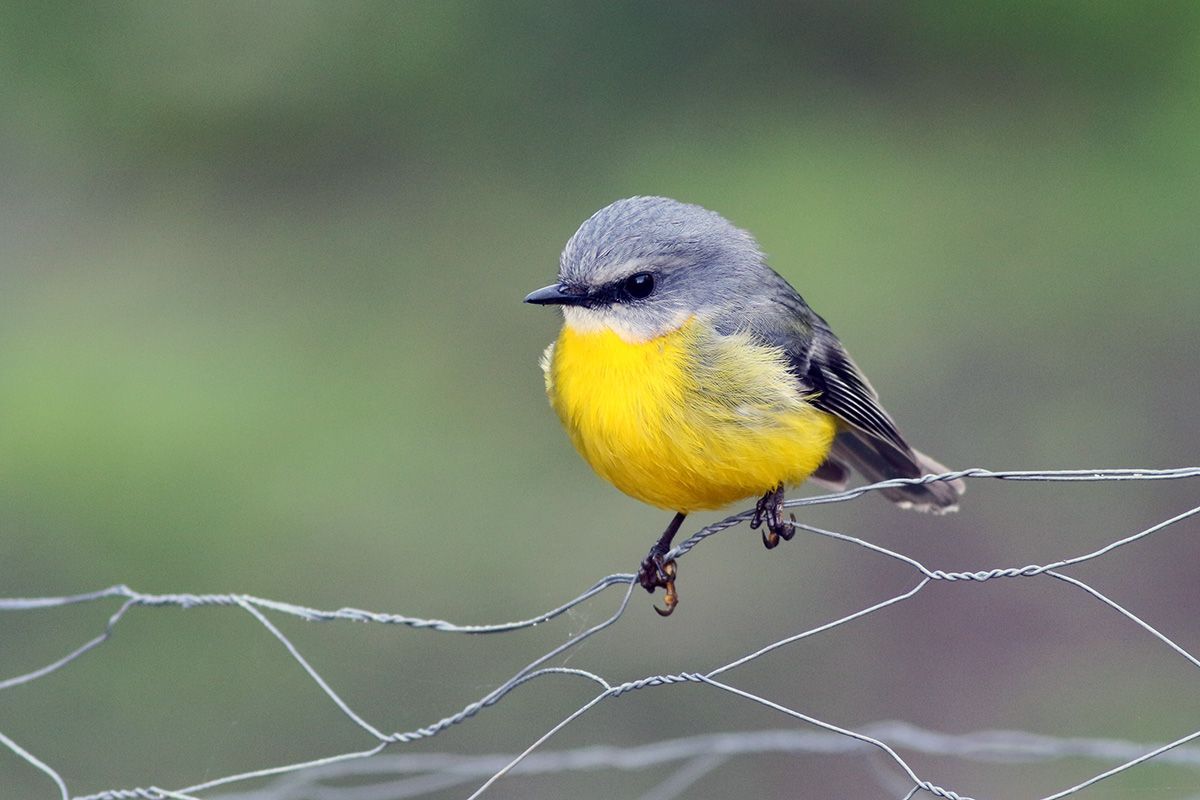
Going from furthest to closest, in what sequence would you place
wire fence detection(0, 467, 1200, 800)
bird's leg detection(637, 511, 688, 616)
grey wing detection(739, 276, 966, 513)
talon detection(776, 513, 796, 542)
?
1. grey wing detection(739, 276, 966, 513)
2. bird's leg detection(637, 511, 688, 616)
3. talon detection(776, 513, 796, 542)
4. wire fence detection(0, 467, 1200, 800)

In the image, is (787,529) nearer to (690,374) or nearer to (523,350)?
(690,374)

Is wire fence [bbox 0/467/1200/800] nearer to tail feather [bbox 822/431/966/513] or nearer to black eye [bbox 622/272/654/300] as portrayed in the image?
tail feather [bbox 822/431/966/513]

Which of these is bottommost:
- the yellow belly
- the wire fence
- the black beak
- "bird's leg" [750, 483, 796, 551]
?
the wire fence

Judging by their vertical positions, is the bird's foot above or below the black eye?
below

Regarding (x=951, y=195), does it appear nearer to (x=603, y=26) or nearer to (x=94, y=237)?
(x=603, y=26)

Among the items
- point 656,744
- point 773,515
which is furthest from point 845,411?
point 656,744

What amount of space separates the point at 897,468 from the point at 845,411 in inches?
17.2

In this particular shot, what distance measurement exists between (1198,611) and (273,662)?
3.70 meters

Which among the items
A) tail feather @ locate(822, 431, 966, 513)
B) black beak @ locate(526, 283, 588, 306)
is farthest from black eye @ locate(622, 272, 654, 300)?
tail feather @ locate(822, 431, 966, 513)

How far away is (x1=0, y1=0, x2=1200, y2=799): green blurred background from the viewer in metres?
5.63

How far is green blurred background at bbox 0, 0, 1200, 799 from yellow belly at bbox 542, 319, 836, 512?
6.79ft

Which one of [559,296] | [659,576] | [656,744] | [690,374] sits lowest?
[656,744]

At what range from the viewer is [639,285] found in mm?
3758

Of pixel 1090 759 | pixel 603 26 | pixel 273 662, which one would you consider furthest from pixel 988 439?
pixel 603 26
